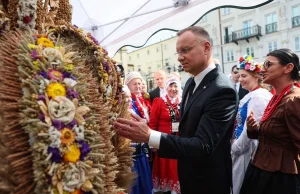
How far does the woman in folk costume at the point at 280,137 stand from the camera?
235 cm

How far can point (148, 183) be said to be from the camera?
377cm

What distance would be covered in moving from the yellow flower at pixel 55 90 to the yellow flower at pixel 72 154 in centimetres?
17

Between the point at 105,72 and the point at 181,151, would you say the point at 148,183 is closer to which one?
the point at 181,151

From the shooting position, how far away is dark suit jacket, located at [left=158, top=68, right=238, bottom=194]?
1804 millimetres

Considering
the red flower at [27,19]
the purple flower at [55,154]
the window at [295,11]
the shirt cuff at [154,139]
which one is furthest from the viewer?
the window at [295,11]

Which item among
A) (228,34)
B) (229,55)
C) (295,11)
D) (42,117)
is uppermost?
(295,11)

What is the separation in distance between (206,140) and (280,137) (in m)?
0.94

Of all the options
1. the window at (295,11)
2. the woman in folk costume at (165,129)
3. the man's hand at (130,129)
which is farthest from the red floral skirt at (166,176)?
the window at (295,11)

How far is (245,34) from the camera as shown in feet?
106

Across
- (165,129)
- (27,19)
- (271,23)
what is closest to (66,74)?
(27,19)

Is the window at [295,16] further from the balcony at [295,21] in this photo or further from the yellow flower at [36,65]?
the yellow flower at [36,65]

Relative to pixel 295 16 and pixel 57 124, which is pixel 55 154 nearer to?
pixel 57 124

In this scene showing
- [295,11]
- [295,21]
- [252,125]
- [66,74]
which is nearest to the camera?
[66,74]

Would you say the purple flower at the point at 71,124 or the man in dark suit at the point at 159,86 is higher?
the man in dark suit at the point at 159,86
